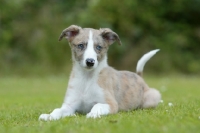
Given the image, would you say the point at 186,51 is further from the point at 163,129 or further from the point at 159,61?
the point at 163,129

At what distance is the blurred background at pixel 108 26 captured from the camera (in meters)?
23.8

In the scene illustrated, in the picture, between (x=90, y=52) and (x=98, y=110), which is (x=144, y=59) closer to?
(x=90, y=52)

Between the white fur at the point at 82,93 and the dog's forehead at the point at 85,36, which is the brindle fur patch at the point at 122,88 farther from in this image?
the dog's forehead at the point at 85,36

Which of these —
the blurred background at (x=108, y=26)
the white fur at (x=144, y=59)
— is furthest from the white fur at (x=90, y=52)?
the blurred background at (x=108, y=26)

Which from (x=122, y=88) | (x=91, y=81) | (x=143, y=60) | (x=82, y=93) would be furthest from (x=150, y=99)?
(x=82, y=93)

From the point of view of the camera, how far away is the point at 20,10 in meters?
25.0

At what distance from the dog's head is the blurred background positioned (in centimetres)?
1524

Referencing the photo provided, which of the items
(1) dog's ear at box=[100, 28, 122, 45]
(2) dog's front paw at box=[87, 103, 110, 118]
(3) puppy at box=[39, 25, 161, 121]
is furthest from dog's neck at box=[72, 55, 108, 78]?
(2) dog's front paw at box=[87, 103, 110, 118]

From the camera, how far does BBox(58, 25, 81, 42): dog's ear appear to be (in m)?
8.05

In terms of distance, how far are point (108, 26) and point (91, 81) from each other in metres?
16.5

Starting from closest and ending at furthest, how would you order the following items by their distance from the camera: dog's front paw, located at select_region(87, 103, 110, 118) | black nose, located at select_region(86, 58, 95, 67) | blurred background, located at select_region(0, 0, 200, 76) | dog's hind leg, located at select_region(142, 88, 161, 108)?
1. dog's front paw, located at select_region(87, 103, 110, 118)
2. black nose, located at select_region(86, 58, 95, 67)
3. dog's hind leg, located at select_region(142, 88, 161, 108)
4. blurred background, located at select_region(0, 0, 200, 76)

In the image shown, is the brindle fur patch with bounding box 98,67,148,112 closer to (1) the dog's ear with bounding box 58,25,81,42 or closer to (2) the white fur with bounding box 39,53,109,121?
(2) the white fur with bounding box 39,53,109,121

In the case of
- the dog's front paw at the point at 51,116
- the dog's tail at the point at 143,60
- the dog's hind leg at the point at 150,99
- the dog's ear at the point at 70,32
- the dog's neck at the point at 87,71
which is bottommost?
the dog's front paw at the point at 51,116

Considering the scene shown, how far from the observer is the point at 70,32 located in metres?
8.16
